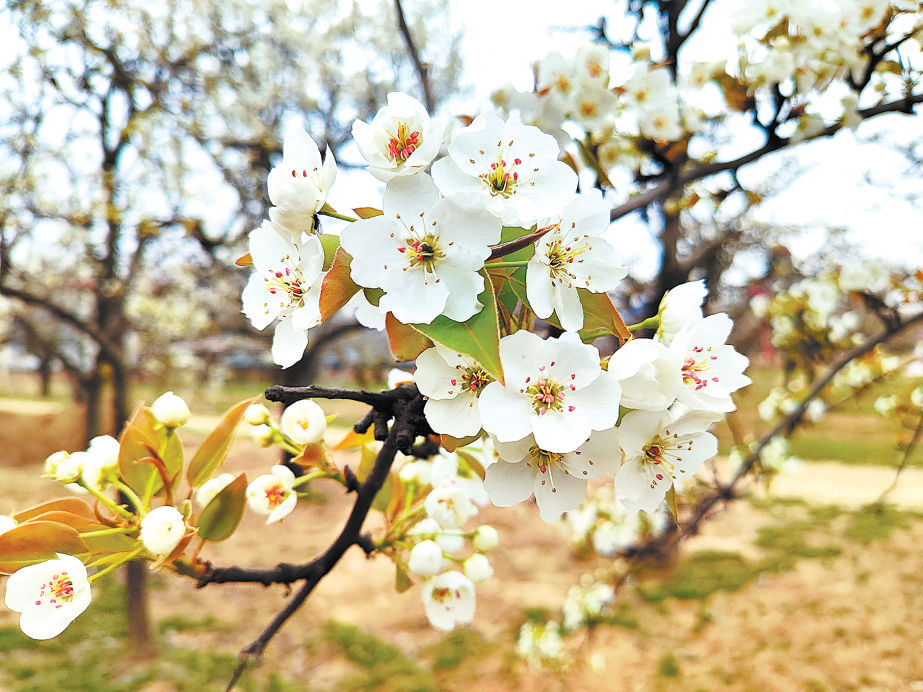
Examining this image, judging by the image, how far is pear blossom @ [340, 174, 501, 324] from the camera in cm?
45

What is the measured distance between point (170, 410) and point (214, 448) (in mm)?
68

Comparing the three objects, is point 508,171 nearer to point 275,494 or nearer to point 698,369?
point 698,369

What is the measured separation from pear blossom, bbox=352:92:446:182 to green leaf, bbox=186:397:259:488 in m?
0.34

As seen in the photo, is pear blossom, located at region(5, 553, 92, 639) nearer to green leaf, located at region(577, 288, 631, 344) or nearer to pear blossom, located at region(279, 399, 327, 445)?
pear blossom, located at region(279, 399, 327, 445)

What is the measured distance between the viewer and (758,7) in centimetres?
129

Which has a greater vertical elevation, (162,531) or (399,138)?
(399,138)

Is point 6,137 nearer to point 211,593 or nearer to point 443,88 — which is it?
point 211,593

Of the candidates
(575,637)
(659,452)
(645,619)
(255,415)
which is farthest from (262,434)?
(645,619)

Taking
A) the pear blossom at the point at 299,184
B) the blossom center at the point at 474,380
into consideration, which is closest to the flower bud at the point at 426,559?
the blossom center at the point at 474,380

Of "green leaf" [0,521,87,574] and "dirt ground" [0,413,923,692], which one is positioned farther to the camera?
"dirt ground" [0,413,923,692]

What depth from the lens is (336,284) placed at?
0.47 meters

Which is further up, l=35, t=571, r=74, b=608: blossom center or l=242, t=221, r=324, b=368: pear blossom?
l=242, t=221, r=324, b=368: pear blossom

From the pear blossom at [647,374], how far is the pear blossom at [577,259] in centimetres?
5

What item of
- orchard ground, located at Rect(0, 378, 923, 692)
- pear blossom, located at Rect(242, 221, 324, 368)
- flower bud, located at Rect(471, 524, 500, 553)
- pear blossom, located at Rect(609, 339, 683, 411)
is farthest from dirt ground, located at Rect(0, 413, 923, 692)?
pear blossom, located at Rect(609, 339, 683, 411)
